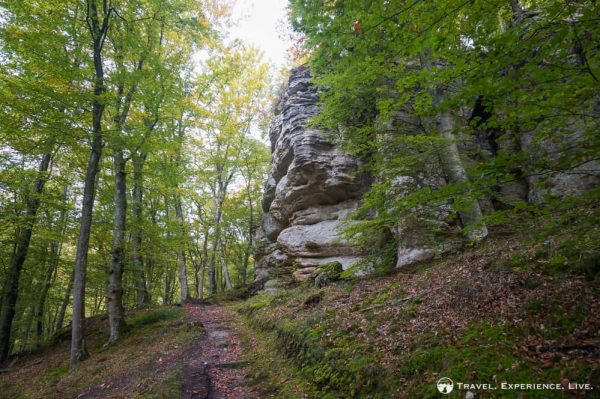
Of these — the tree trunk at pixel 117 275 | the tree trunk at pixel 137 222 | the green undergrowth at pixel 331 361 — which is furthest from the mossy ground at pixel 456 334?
the tree trunk at pixel 137 222

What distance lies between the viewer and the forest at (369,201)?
3.23m

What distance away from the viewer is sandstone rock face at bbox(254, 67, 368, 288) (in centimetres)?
1664

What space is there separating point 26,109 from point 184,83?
6883 mm

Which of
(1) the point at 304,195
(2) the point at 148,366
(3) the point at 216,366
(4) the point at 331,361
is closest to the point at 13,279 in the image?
(2) the point at 148,366

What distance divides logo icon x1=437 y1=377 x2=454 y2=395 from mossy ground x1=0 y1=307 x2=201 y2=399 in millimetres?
5053

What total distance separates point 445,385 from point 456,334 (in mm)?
1077

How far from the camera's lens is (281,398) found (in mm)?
5406

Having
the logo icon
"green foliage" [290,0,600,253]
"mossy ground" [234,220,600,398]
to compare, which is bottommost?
the logo icon

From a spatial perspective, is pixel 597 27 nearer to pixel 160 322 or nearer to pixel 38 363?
pixel 160 322

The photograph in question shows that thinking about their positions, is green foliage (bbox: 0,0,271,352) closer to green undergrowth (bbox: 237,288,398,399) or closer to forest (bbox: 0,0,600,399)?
forest (bbox: 0,0,600,399)

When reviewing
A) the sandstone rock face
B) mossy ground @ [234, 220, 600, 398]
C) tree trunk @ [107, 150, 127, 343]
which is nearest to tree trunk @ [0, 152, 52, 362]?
tree trunk @ [107, 150, 127, 343]

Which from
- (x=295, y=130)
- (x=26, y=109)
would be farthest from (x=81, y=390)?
(x=295, y=130)

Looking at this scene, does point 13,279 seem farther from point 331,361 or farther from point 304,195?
point 331,361

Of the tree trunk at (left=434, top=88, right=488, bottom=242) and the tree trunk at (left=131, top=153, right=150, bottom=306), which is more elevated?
the tree trunk at (left=131, top=153, right=150, bottom=306)
